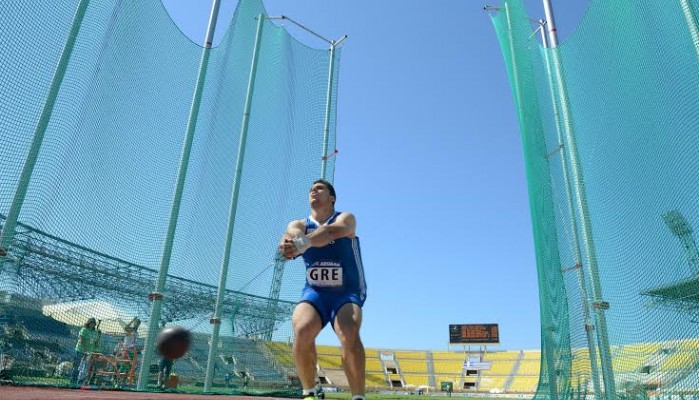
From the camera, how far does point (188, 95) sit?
28.3 feet

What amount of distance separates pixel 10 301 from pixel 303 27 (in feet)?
28.5

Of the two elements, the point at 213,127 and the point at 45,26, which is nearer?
the point at 45,26

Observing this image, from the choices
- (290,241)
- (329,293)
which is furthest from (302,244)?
(329,293)

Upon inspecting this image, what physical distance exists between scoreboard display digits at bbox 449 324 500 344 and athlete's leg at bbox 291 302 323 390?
48011 mm

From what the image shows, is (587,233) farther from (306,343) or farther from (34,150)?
(34,150)

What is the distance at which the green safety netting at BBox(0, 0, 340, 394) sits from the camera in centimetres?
588

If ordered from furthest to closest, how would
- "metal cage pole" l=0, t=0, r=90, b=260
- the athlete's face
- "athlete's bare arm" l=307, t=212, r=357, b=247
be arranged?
"metal cage pole" l=0, t=0, r=90, b=260, the athlete's face, "athlete's bare arm" l=307, t=212, r=357, b=247

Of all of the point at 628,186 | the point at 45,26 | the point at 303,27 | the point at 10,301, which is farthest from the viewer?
Result: the point at 303,27

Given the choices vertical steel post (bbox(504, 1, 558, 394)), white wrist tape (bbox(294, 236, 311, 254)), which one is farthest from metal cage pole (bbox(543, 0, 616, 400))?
white wrist tape (bbox(294, 236, 311, 254))

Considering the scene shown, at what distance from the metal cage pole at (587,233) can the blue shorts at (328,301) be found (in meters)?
4.99


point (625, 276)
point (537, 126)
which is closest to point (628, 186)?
point (625, 276)

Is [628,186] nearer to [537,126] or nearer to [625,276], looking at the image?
[625,276]

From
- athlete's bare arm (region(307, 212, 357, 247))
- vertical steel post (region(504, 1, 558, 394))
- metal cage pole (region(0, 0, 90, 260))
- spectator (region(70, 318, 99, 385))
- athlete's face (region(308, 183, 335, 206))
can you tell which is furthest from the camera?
vertical steel post (region(504, 1, 558, 394))

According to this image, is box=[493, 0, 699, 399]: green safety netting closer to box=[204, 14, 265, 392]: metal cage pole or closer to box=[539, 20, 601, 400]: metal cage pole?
box=[539, 20, 601, 400]: metal cage pole
